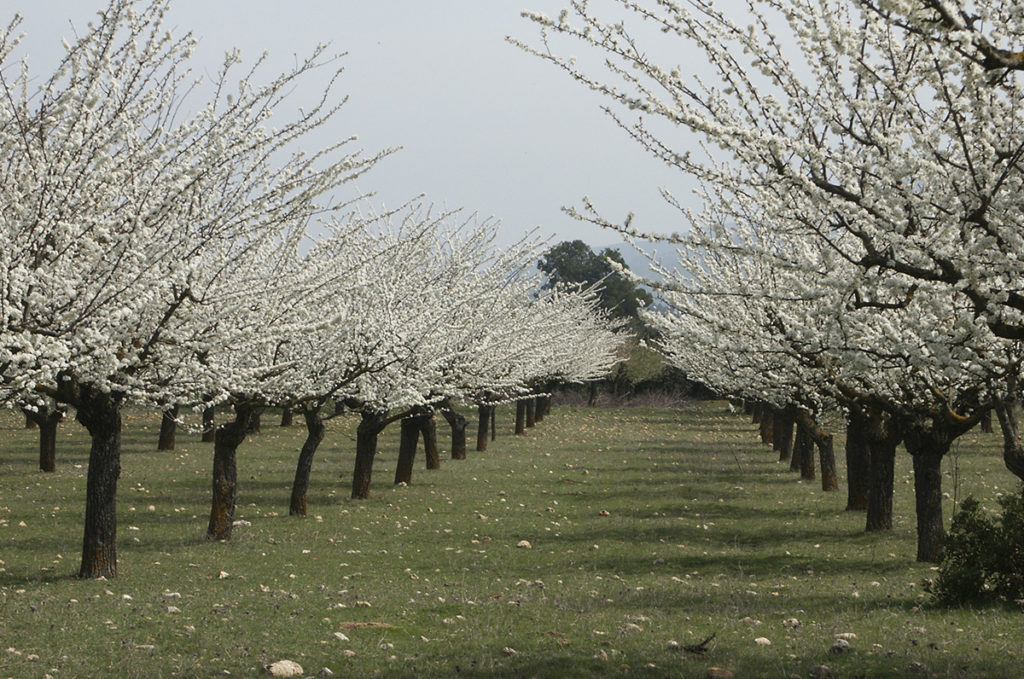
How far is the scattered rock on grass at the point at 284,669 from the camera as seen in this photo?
791 cm

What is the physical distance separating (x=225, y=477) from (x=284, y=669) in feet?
30.8

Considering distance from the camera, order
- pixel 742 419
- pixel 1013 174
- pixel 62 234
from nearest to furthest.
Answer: pixel 1013 174 < pixel 62 234 < pixel 742 419

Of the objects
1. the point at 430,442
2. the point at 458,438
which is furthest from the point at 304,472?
the point at 458,438

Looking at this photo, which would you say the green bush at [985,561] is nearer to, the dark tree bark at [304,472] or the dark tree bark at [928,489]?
the dark tree bark at [928,489]

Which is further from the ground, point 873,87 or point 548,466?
point 873,87

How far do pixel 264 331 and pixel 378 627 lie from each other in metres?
3.98

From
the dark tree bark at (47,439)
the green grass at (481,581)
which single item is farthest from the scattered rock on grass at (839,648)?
the dark tree bark at (47,439)

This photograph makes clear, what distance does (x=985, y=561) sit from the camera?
1081 cm

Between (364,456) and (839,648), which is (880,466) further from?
(364,456)

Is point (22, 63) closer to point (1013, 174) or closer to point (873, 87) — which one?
point (873, 87)

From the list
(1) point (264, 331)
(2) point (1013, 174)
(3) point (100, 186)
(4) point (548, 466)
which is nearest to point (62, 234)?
(3) point (100, 186)

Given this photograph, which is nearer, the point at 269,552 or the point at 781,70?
the point at 781,70

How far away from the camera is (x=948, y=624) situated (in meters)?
9.91

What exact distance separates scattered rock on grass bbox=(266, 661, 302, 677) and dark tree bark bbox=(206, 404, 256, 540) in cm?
881
